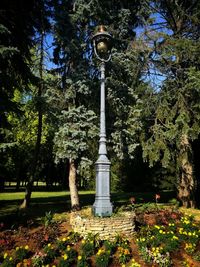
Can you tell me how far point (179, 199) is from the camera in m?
16.9

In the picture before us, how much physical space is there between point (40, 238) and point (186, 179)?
992cm

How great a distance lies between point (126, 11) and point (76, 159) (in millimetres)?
7430

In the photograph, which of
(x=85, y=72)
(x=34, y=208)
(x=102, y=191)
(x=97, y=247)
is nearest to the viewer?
(x=97, y=247)

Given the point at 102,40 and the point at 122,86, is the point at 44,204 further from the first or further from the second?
the point at 102,40

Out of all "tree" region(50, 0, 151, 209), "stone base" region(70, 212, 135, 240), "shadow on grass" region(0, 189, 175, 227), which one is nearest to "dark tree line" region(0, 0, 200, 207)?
"tree" region(50, 0, 151, 209)

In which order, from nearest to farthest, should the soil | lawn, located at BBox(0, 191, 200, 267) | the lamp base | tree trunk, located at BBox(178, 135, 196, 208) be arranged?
lawn, located at BBox(0, 191, 200, 267) → the soil → the lamp base → tree trunk, located at BBox(178, 135, 196, 208)

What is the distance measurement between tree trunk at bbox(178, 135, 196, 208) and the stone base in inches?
309

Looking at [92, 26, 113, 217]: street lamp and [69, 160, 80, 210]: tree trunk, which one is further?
[69, 160, 80, 210]: tree trunk

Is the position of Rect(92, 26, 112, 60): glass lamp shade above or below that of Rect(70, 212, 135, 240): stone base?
above

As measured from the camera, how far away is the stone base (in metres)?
8.59

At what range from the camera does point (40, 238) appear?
27.6 feet

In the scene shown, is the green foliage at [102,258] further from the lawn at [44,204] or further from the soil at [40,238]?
the lawn at [44,204]

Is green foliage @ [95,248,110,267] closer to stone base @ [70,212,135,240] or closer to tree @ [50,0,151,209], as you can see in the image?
stone base @ [70,212,135,240]

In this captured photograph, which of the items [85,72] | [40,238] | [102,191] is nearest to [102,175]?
[102,191]
